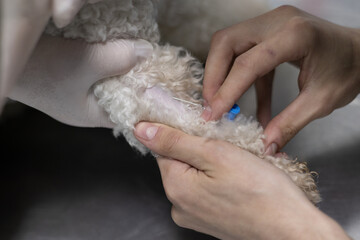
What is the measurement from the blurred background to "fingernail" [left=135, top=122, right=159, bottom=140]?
0.21 metres

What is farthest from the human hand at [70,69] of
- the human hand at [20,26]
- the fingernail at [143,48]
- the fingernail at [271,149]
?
the fingernail at [271,149]

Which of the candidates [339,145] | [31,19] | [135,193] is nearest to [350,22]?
[339,145]

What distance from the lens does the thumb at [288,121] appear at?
66cm

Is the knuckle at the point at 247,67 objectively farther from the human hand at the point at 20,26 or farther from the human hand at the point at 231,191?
the human hand at the point at 20,26

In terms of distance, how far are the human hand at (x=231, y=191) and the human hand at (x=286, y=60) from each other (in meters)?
0.07

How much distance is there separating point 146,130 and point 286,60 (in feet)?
0.74

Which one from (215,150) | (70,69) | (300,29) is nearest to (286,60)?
(300,29)

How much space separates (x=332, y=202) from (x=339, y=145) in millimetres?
123

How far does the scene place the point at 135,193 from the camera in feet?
2.65

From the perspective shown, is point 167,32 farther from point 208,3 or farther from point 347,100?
point 347,100

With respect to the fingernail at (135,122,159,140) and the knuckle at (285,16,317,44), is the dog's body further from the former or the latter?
the knuckle at (285,16,317,44)

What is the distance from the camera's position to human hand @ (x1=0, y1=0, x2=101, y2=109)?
445 mm

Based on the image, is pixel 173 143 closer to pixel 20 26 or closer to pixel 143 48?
pixel 143 48

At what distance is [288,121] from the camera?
67 centimetres
